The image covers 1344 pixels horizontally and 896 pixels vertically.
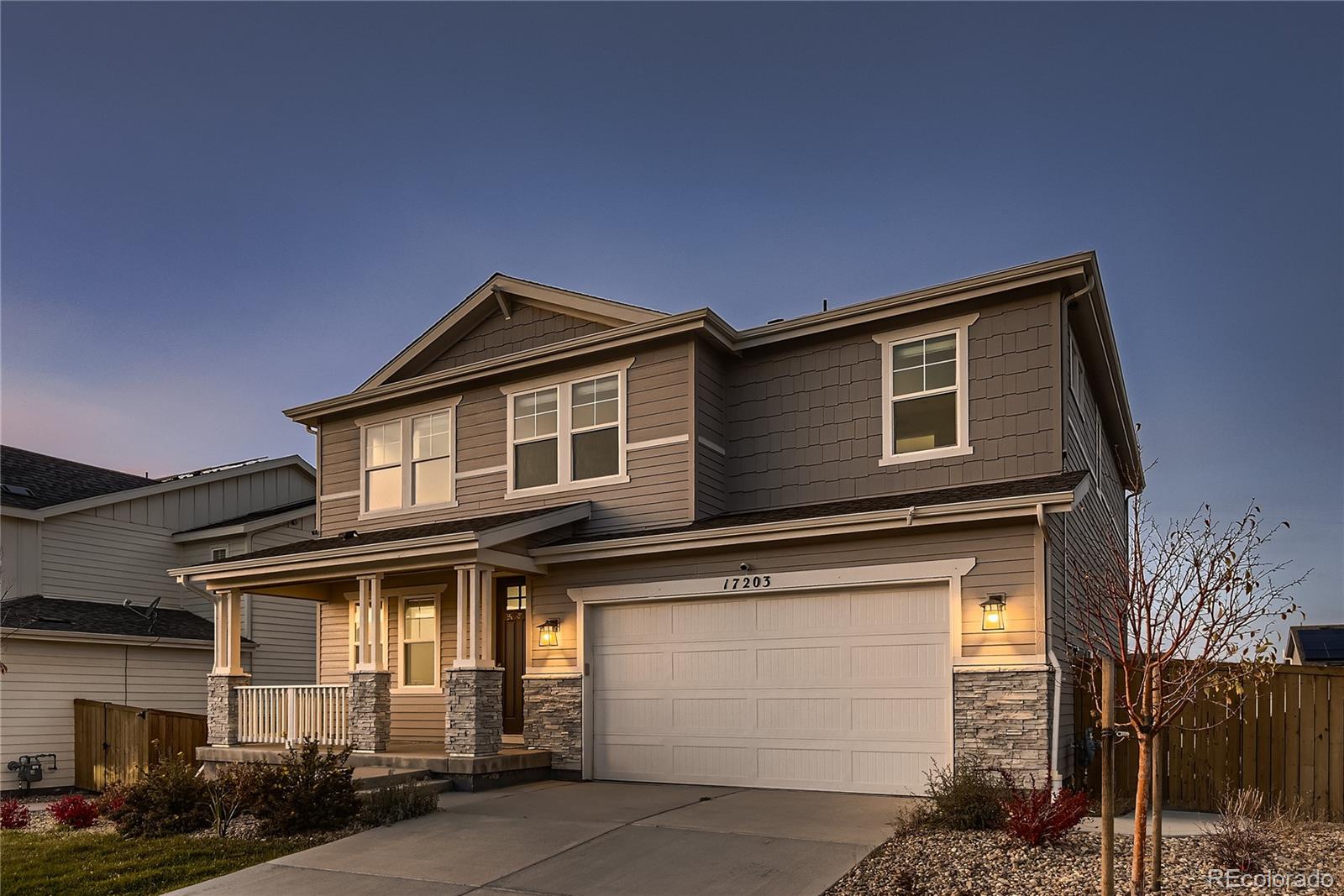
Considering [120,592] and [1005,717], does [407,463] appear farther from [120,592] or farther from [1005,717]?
[1005,717]

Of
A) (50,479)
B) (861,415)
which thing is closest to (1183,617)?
(861,415)

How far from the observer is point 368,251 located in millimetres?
21031

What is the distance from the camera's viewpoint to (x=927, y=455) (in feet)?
40.0

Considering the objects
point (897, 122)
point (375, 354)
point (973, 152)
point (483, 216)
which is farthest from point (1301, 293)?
point (375, 354)

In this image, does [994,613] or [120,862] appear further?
[994,613]

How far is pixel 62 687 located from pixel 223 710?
12.3 ft

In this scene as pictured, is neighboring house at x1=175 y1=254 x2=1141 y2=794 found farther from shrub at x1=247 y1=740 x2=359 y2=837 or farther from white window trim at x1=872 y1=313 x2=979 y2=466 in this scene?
shrub at x1=247 y1=740 x2=359 y2=837

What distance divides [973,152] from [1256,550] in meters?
11.9

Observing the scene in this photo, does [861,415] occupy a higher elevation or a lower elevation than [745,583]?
higher

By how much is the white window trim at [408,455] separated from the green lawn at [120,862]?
6.42 meters

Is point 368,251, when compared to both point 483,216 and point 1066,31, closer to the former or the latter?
point 483,216

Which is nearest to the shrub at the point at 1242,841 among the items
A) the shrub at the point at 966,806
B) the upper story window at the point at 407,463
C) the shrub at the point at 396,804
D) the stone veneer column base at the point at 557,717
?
the shrub at the point at 966,806

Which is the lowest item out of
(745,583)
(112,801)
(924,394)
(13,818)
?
(13,818)

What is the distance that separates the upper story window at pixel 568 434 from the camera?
552 inches
